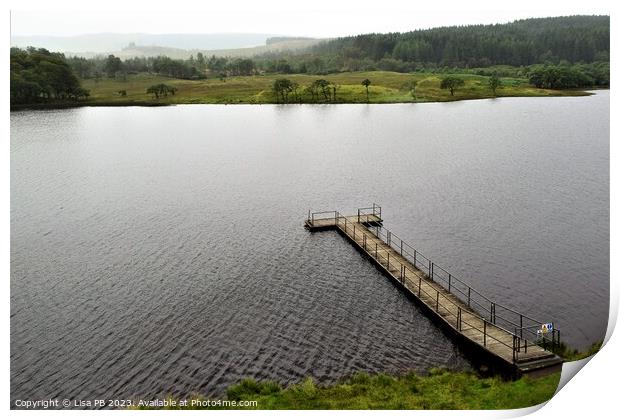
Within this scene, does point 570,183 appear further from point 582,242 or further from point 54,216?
point 54,216

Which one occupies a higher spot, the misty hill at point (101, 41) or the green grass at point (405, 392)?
the misty hill at point (101, 41)

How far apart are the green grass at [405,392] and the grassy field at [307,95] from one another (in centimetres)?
13023

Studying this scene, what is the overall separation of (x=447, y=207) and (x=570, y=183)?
52.9ft

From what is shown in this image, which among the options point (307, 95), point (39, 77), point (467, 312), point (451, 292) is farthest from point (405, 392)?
point (307, 95)

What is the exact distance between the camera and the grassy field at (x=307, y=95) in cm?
15162

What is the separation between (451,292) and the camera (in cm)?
3353

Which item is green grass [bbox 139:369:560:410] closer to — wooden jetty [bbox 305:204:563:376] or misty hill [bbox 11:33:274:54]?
wooden jetty [bbox 305:204:563:376]

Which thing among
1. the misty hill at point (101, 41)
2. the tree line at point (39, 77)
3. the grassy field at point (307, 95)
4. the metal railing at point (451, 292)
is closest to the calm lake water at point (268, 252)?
the metal railing at point (451, 292)

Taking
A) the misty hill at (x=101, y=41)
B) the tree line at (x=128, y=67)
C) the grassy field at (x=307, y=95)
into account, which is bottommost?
the grassy field at (x=307, y=95)

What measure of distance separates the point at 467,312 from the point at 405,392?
860cm

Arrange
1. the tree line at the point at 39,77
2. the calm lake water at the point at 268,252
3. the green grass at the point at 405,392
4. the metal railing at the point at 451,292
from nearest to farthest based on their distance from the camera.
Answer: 1. the green grass at the point at 405,392
2. the calm lake water at the point at 268,252
3. the metal railing at the point at 451,292
4. the tree line at the point at 39,77

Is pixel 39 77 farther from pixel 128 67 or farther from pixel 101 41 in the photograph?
pixel 128 67

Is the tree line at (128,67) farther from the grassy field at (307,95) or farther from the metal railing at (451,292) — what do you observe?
the metal railing at (451,292)

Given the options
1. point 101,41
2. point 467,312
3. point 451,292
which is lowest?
point 451,292
